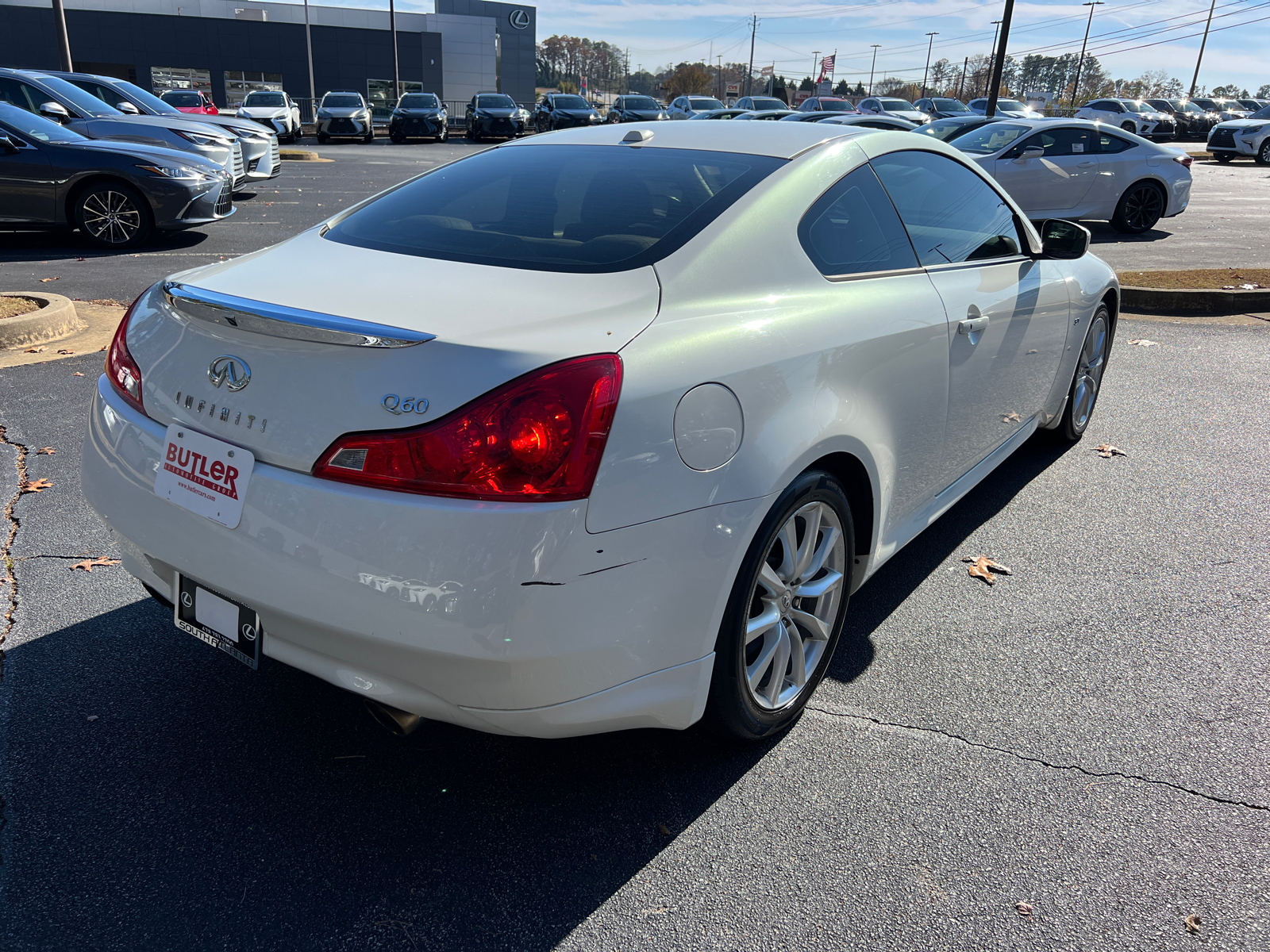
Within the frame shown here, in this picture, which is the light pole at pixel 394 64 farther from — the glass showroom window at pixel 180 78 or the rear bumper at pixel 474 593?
the rear bumper at pixel 474 593

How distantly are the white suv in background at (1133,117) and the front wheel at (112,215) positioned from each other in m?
35.9

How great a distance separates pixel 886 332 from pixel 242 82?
205ft

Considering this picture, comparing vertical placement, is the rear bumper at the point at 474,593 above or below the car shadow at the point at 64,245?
above

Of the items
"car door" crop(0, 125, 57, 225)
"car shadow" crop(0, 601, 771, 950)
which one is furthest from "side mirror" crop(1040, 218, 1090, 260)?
"car door" crop(0, 125, 57, 225)

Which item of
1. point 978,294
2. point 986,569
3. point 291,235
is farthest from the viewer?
point 291,235

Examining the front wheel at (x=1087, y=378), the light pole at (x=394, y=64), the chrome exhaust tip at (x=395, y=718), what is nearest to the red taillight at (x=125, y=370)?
the chrome exhaust tip at (x=395, y=718)

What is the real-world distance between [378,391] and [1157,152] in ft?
46.2

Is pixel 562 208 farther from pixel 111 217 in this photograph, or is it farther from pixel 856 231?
pixel 111 217

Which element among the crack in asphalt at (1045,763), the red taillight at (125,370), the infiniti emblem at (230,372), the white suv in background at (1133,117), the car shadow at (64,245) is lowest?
the car shadow at (64,245)

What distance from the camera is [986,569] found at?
12.6 feet

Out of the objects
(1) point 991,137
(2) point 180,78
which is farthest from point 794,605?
(2) point 180,78

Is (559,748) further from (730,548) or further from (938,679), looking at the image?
(938,679)

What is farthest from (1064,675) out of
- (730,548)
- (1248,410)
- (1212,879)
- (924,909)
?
(1248,410)

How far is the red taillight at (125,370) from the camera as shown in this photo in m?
2.36
